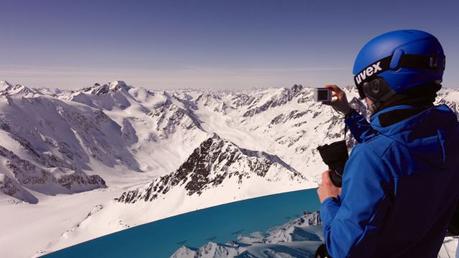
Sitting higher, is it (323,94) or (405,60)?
(405,60)

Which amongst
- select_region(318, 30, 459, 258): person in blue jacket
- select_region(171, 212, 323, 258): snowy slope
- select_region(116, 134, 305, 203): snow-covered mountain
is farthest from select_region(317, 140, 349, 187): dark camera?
select_region(116, 134, 305, 203): snow-covered mountain

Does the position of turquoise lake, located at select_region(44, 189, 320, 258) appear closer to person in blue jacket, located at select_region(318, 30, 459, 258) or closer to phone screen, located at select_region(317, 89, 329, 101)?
phone screen, located at select_region(317, 89, 329, 101)

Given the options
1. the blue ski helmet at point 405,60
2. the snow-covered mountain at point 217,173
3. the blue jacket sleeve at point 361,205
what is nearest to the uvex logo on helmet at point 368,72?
the blue ski helmet at point 405,60

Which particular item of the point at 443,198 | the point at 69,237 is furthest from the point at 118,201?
the point at 443,198

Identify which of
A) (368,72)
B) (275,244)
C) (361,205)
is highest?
(368,72)

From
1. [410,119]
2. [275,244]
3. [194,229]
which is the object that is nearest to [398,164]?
[410,119]

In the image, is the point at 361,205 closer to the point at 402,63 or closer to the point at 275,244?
the point at 402,63

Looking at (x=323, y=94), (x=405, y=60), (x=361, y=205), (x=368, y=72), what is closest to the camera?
(x=361, y=205)
